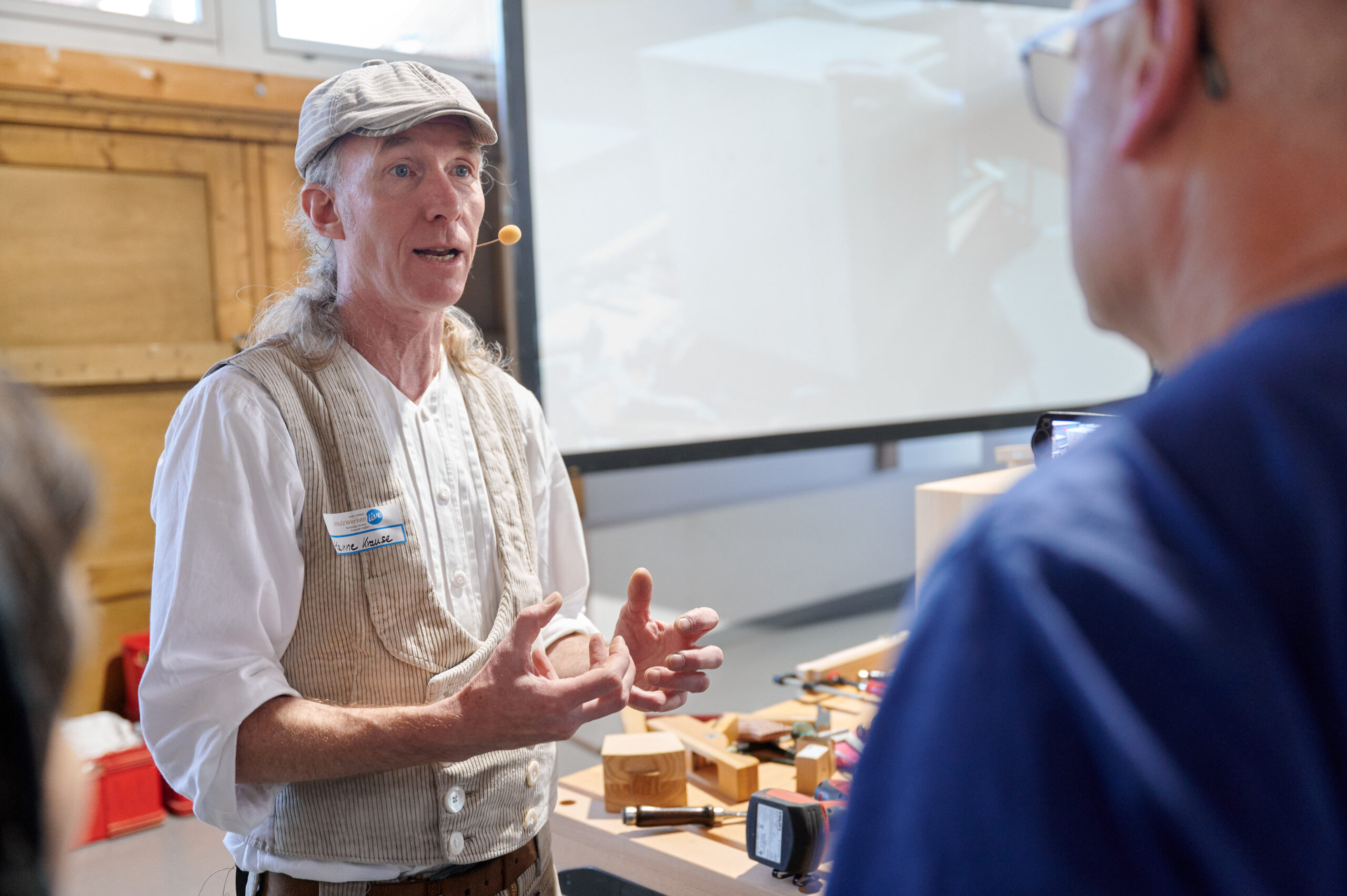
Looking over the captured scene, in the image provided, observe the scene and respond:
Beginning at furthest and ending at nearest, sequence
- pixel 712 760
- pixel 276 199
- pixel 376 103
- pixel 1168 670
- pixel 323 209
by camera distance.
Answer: pixel 276 199, pixel 712 760, pixel 323 209, pixel 376 103, pixel 1168 670

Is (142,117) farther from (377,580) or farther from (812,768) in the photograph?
(812,768)

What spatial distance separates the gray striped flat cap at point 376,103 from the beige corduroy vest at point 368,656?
0.31 meters

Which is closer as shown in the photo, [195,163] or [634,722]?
[634,722]

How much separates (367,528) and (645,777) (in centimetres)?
67

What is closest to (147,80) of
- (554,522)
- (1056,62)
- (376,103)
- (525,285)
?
(525,285)

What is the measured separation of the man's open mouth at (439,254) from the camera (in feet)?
4.68

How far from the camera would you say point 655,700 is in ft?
4.65

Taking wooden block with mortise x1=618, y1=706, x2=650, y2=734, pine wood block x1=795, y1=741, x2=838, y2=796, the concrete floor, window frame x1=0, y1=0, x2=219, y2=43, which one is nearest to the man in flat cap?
pine wood block x1=795, y1=741, x2=838, y2=796

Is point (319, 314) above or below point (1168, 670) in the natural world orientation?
above

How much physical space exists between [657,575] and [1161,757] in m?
3.74

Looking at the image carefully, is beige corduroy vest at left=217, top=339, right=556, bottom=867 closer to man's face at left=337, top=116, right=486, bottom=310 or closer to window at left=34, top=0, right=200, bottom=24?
man's face at left=337, top=116, right=486, bottom=310

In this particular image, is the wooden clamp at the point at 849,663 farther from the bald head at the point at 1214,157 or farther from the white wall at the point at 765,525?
the bald head at the point at 1214,157

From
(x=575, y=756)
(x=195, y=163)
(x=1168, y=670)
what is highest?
(x=195, y=163)

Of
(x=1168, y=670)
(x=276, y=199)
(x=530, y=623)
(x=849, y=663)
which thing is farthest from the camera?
(x=276, y=199)
